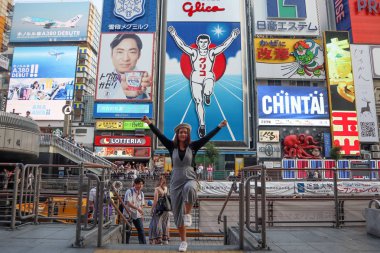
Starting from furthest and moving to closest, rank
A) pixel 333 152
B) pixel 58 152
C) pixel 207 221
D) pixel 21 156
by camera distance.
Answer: pixel 333 152, pixel 58 152, pixel 21 156, pixel 207 221

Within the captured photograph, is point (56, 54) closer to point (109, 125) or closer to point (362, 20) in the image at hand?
point (109, 125)

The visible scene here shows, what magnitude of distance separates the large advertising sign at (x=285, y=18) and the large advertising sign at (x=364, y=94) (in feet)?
18.3

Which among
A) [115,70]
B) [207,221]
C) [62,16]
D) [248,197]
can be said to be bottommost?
[207,221]

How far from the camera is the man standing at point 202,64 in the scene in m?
36.4

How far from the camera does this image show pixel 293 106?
121 ft

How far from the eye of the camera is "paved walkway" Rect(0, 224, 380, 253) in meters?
4.18

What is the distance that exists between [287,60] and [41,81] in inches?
1438

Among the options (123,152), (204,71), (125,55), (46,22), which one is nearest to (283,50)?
(204,71)

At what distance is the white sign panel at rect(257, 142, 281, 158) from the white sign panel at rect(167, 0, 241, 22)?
15116mm

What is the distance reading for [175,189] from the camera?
428 centimetres

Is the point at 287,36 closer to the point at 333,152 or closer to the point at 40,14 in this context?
the point at 333,152

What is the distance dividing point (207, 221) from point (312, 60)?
111ft

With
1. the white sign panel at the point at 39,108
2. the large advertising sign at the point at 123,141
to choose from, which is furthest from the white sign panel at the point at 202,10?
the white sign panel at the point at 39,108

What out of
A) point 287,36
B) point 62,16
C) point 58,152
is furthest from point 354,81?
point 62,16
